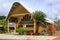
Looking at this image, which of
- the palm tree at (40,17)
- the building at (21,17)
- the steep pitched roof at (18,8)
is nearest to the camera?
the palm tree at (40,17)

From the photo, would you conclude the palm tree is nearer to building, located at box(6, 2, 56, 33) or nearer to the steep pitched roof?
building, located at box(6, 2, 56, 33)

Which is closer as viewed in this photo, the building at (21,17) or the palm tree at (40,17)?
the palm tree at (40,17)

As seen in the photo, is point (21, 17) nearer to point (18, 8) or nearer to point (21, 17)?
point (21, 17)

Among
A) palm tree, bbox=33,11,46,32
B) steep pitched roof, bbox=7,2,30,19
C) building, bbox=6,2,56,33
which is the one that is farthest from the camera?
steep pitched roof, bbox=7,2,30,19

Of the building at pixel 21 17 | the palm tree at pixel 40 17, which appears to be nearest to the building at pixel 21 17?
the building at pixel 21 17

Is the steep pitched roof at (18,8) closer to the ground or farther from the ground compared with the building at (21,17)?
farther from the ground

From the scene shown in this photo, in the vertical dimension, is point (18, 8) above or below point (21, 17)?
above

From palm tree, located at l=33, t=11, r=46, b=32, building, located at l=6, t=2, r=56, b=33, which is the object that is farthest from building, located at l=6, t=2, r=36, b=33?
palm tree, located at l=33, t=11, r=46, b=32

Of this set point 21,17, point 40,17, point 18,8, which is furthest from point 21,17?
point 40,17

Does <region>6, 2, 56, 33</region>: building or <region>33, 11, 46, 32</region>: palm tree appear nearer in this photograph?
<region>33, 11, 46, 32</region>: palm tree

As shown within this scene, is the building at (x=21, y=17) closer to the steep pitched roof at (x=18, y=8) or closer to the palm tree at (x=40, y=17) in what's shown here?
the steep pitched roof at (x=18, y=8)

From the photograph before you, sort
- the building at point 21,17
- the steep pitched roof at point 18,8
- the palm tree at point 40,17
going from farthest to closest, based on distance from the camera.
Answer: the steep pitched roof at point 18,8
the building at point 21,17
the palm tree at point 40,17

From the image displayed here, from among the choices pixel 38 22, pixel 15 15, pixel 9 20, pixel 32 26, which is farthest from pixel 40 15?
pixel 9 20

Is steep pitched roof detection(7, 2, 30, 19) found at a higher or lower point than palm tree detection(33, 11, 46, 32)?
higher
